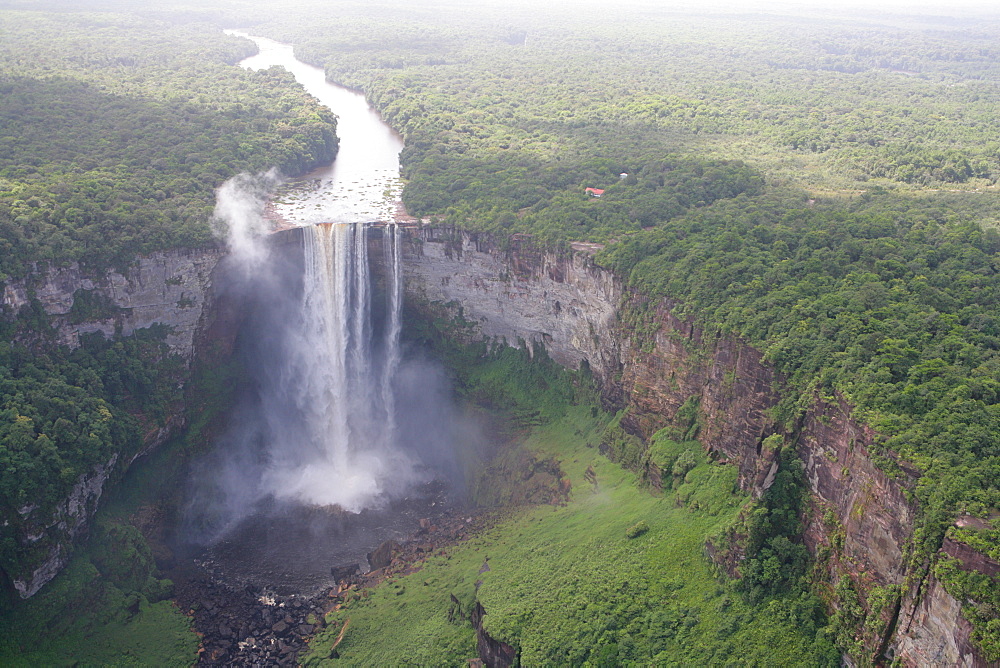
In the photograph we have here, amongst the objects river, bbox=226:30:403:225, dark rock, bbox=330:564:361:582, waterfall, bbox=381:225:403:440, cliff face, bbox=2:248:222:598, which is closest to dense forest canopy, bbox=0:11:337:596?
cliff face, bbox=2:248:222:598

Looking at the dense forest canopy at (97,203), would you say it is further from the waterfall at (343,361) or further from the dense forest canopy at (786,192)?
the dense forest canopy at (786,192)

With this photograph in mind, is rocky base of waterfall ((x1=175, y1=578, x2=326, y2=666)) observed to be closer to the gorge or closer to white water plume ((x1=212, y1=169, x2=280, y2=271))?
the gorge

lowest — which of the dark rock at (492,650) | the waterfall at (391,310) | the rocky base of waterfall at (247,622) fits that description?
the rocky base of waterfall at (247,622)

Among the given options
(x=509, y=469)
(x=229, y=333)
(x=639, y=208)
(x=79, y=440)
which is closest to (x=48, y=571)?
(x=79, y=440)

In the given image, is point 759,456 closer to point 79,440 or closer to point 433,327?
point 433,327

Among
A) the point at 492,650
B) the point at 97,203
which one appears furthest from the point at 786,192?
the point at 97,203

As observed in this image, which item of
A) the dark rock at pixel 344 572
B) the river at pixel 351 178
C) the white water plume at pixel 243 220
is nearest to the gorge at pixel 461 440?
the white water plume at pixel 243 220
